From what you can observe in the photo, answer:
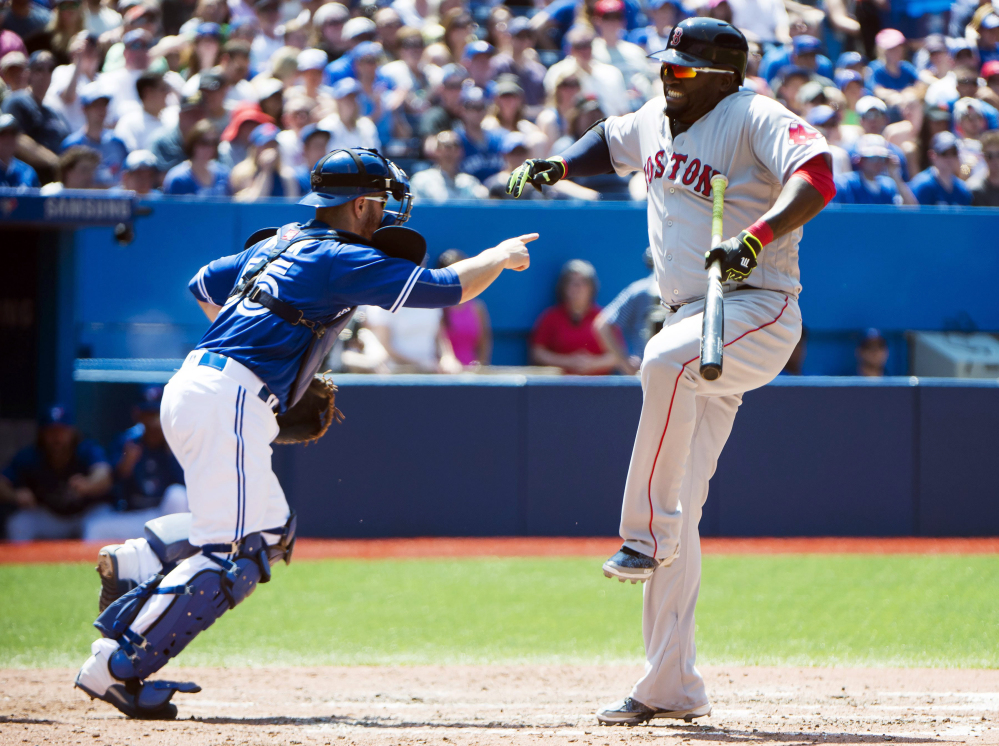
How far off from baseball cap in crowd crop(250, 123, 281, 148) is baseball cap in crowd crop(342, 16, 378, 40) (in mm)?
1830

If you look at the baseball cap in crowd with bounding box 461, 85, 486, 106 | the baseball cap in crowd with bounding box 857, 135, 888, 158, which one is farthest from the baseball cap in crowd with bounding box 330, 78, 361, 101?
the baseball cap in crowd with bounding box 857, 135, 888, 158

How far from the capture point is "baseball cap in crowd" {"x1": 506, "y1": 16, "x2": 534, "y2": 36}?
10.8 metres

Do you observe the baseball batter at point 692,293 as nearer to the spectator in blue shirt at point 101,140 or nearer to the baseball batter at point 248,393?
the baseball batter at point 248,393

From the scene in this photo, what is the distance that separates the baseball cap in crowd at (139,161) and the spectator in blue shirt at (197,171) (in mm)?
180

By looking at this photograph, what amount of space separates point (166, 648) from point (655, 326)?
16.8 ft

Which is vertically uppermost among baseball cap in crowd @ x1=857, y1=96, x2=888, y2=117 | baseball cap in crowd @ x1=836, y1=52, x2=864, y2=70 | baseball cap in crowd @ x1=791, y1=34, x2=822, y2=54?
baseball cap in crowd @ x1=791, y1=34, x2=822, y2=54

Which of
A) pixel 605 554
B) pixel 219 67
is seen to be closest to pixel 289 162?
pixel 219 67

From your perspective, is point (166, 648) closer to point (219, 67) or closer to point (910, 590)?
point (910, 590)

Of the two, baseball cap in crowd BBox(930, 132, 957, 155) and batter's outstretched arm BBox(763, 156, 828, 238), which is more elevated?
batter's outstretched arm BBox(763, 156, 828, 238)

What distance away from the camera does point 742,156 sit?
3.64 m

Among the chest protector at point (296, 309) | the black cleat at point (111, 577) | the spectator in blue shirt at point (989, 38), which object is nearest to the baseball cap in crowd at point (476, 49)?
the spectator in blue shirt at point (989, 38)

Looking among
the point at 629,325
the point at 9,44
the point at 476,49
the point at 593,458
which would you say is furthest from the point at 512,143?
the point at 9,44

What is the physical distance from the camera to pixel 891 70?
11367mm

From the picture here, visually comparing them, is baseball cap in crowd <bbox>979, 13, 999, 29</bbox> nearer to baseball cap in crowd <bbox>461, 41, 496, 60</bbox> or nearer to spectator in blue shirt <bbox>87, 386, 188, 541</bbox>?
baseball cap in crowd <bbox>461, 41, 496, 60</bbox>
